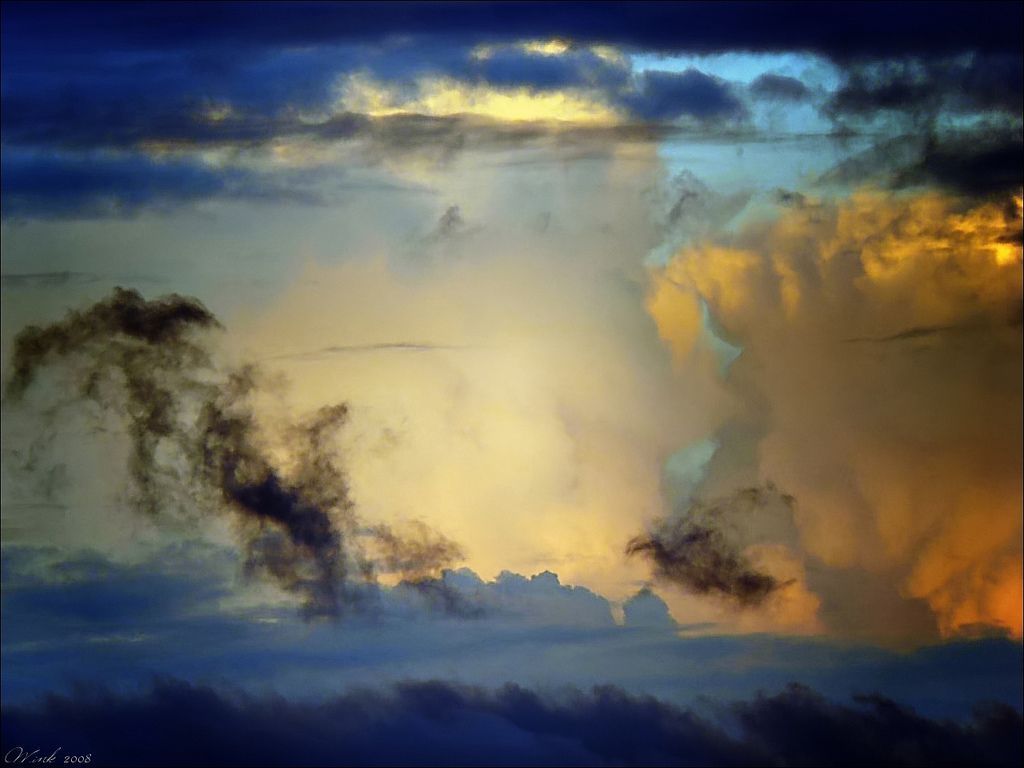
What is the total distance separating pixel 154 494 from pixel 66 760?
1.88m

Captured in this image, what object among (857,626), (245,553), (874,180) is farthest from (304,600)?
(874,180)

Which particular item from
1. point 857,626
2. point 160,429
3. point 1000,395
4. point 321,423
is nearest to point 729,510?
point 857,626

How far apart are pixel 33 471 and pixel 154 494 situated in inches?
34.1

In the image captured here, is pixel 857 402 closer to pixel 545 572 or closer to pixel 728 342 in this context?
pixel 728 342

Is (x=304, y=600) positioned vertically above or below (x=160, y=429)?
below

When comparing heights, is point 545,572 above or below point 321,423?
below

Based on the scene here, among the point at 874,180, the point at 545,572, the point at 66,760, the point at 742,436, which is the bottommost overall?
the point at 66,760

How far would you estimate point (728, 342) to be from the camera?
428 inches

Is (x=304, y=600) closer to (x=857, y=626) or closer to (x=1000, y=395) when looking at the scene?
(x=857, y=626)

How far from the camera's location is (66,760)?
10758mm

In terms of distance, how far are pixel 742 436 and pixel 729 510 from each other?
510mm

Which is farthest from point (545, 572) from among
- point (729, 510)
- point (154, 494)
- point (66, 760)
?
point (66, 760)

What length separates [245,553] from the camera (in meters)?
10.8

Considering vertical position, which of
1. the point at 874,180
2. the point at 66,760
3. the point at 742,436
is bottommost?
the point at 66,760
